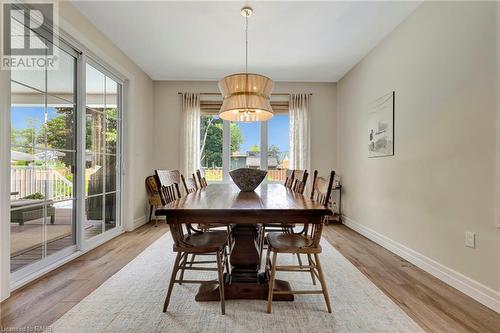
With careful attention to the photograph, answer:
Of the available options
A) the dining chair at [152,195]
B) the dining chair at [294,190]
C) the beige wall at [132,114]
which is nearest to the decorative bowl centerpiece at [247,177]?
the dining chair at [294,190]

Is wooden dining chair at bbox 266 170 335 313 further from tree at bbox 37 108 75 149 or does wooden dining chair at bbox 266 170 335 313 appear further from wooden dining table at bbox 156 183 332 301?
tree at bbox 37 108 75 149

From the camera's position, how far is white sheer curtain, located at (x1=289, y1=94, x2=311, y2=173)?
5.21 metres

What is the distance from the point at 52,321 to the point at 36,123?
68.5 inches

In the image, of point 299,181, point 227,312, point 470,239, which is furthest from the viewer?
point 299,181

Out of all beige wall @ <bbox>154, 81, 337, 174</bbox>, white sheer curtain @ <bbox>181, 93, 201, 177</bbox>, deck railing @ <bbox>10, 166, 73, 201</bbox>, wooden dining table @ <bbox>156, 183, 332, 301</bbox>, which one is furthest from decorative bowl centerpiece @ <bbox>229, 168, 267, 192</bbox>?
beige wall @ <bbox>154, 81, 337, 174</bbox>

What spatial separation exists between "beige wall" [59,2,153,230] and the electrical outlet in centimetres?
418

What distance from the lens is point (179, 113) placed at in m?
5.27

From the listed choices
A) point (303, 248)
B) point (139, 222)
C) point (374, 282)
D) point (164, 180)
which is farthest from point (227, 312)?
point (139, 222)

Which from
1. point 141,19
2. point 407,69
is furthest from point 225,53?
point 407,69

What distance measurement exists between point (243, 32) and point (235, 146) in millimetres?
2428

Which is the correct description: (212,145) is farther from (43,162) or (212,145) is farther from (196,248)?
(196,248)

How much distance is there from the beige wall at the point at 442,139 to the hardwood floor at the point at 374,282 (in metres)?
0.23

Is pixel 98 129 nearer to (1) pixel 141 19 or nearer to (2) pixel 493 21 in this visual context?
(1) pixel 141 19

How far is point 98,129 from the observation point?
354 centimetres
